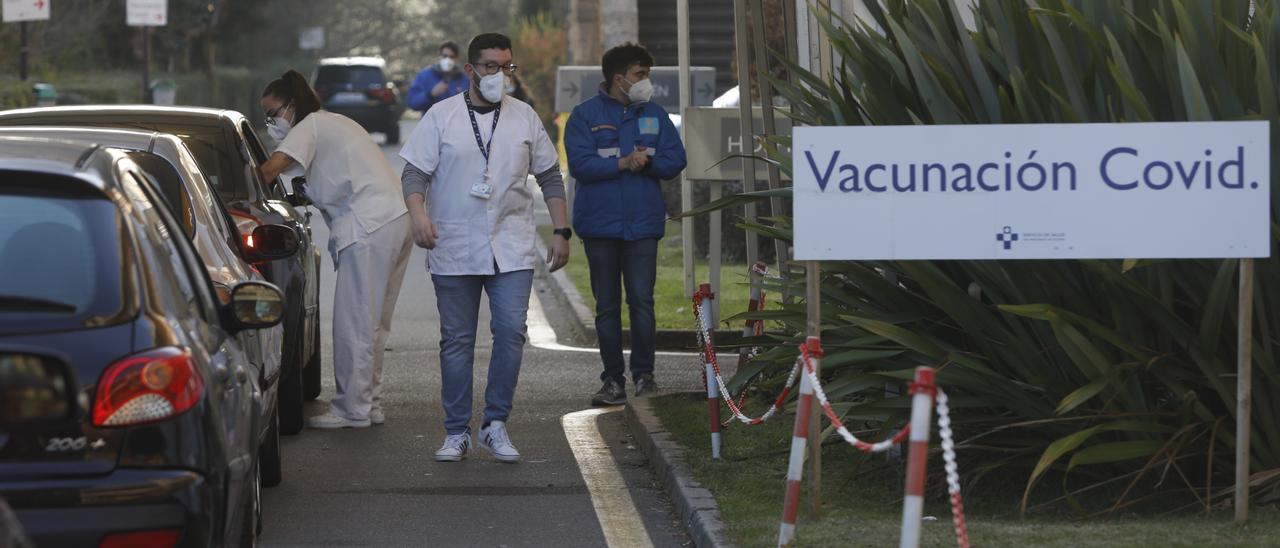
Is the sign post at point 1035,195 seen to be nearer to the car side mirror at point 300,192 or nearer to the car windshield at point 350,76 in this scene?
the car side mirror at point 300,192

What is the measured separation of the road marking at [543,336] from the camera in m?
13.3

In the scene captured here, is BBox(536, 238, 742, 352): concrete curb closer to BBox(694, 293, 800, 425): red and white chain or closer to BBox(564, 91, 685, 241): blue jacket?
BBox(564, 91, 685, 241): blue jacket

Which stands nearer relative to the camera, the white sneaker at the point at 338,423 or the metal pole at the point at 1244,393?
the metal pole at the point at 1244,393

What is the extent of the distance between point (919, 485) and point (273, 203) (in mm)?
5318

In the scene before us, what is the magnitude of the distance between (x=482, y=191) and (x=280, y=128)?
2.05 metres

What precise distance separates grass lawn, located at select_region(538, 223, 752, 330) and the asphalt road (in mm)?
1445

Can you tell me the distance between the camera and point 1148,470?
23.3ft

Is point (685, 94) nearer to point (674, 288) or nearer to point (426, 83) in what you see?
point (674, 288)

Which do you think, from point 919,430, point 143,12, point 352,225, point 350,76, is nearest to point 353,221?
point 352,225

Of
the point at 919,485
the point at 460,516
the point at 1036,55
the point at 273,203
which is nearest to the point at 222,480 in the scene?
the point at 919,485

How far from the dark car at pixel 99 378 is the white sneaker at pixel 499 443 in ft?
11.7

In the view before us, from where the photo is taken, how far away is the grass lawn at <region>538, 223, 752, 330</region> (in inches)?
545

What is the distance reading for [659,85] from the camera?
67.8 ft

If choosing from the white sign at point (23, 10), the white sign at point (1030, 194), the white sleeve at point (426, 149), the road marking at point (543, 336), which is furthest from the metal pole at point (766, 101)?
the white sign at point (23, 10)
